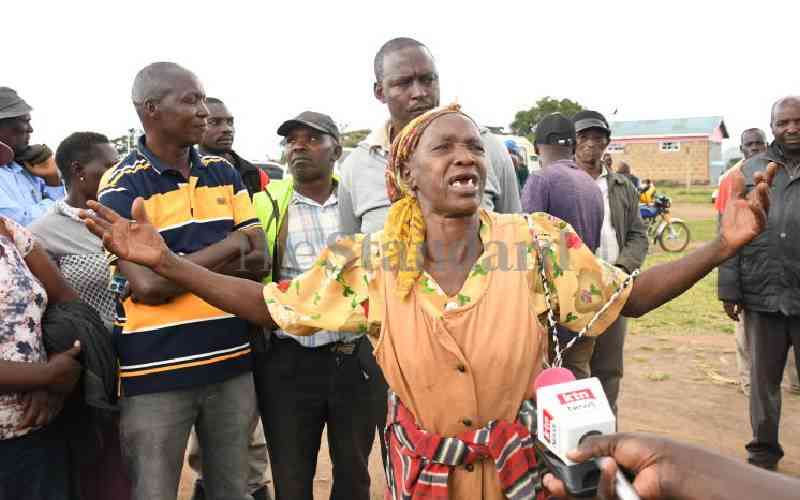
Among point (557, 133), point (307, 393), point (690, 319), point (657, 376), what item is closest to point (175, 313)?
point (307, 393)

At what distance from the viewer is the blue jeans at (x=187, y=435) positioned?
8.21 ft

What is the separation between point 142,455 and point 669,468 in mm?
2058

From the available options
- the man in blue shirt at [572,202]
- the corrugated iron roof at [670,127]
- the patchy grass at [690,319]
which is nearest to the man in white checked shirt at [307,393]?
the man in blue shirt at [572,202]

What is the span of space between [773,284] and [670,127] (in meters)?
54.1

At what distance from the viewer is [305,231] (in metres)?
3.20

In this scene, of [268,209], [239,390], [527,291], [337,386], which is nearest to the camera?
[527,291]

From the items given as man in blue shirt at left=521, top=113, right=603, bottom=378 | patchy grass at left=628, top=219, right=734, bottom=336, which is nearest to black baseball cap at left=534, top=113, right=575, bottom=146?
man in blue shirt at left=521, top=113, right=603, bottom=378

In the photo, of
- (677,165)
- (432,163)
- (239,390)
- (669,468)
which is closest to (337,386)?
(239,390)

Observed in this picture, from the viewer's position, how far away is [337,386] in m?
2.96

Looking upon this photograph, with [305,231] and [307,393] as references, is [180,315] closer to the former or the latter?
[307,393]

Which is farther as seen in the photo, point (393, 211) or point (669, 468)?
point (393, 211)

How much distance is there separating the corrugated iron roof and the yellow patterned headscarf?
172 feet

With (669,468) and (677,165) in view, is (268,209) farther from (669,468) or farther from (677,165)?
(677,165)

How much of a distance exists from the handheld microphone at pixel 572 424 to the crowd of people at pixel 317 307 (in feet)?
0.23
